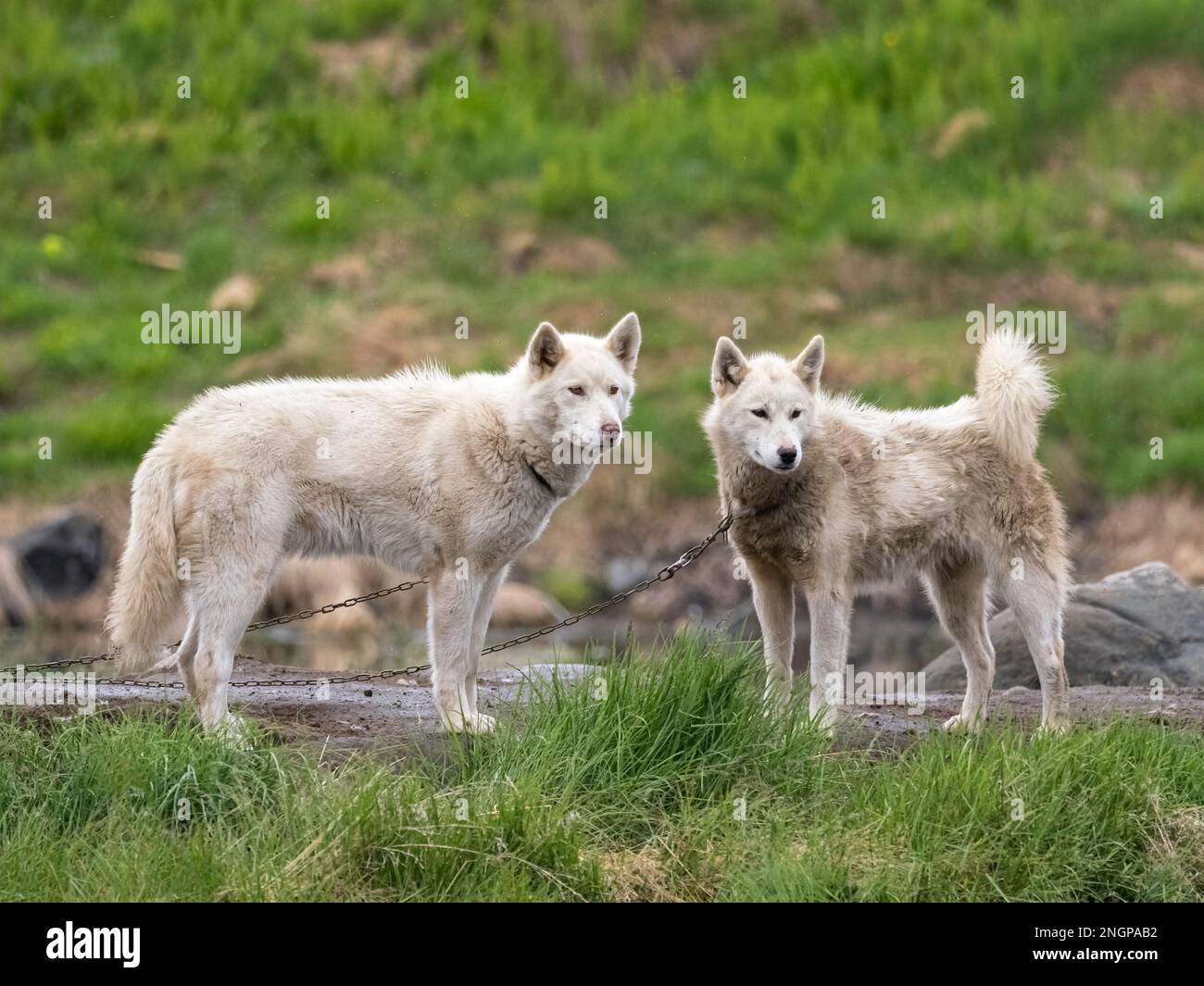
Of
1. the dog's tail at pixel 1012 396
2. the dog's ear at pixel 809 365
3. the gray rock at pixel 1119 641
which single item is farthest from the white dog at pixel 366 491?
the gray rock at pixel 1119 641

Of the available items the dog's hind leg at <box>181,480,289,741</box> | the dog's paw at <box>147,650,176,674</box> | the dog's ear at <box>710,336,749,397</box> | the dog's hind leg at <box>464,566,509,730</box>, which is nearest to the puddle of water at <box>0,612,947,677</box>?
the dog's paw at <box>147,650,176,674</box>

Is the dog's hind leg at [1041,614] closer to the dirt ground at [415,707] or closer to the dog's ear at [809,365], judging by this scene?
the dirt ground at [415,707]

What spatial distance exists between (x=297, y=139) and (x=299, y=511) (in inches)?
700

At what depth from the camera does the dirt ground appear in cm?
727

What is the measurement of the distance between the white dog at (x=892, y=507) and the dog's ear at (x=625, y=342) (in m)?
0.63

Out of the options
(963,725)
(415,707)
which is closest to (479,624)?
(415,707)

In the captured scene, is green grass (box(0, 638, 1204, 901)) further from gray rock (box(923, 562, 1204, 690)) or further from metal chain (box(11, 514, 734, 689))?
gray rock (box(923, 562, 1204, 690))

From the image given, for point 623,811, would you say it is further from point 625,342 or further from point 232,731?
point 625,342

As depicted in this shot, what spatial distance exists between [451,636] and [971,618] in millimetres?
2987

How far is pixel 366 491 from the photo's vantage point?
743 cm

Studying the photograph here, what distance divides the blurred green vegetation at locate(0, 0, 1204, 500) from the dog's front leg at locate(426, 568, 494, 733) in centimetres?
1055

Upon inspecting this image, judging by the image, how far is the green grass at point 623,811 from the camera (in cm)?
589

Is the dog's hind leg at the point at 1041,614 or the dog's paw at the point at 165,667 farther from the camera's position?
the dog's paw at the point at 165,667

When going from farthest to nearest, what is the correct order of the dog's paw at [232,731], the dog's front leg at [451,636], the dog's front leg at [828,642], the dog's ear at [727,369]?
the dog's ear at [727,369]
the dog's front leg at [828,642]
the dog's front leg at [451,636]
the dog's paw at [232,731]
